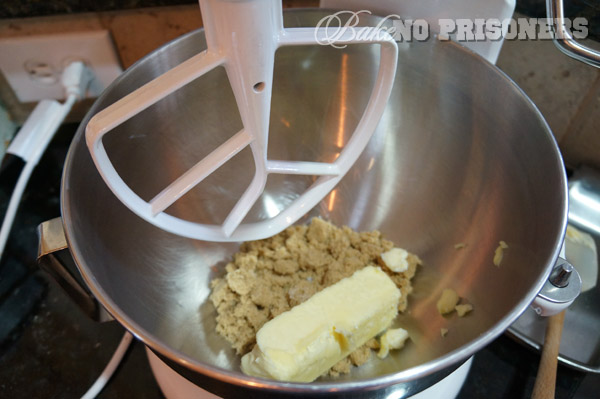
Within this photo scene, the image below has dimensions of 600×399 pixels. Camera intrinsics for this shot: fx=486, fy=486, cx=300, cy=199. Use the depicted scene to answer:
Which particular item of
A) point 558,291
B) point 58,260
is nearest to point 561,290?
point 558,291

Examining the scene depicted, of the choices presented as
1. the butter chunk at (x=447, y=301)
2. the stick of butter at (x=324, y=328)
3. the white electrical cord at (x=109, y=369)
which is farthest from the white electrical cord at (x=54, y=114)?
the butter chunk at (x=447, y=301)

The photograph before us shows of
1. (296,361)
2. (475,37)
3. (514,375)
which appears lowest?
(514,375)

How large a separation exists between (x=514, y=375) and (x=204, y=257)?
36 cm

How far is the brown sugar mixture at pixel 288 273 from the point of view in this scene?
501 mm

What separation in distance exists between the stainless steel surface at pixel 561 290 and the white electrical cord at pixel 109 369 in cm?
41

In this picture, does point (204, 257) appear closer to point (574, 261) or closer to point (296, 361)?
Answer: point (296, 361)

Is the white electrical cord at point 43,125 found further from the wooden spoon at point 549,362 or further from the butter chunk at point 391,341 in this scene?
the wooden spoon at point 549,362

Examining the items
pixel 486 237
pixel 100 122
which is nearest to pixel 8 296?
pixel 100 122

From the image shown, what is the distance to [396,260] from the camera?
527 millimetres

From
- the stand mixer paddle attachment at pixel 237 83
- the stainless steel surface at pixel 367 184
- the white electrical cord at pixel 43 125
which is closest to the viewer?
the stand mixer paddle attachment at pixel 237 83

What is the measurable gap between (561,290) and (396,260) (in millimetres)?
172

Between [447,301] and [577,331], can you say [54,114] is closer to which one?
[447,301]

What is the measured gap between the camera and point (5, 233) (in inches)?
23.4

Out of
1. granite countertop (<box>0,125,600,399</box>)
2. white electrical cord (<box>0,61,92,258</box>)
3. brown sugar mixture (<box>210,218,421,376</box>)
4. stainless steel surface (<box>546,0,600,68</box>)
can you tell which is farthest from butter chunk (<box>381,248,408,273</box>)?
white electrical cord (<box>0,61,92,258</box>)
